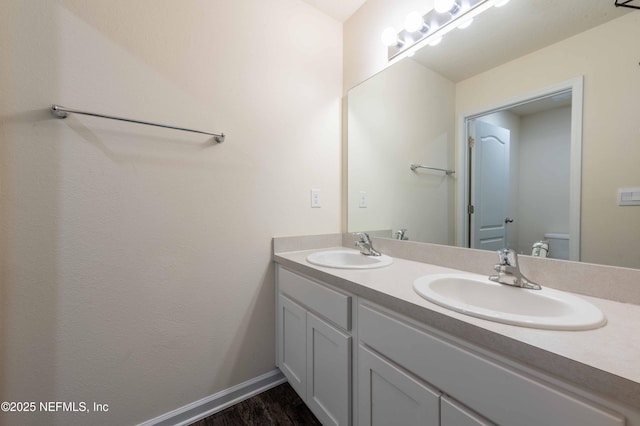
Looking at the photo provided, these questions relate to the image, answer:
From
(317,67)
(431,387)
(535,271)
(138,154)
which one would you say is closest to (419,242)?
(535,271)

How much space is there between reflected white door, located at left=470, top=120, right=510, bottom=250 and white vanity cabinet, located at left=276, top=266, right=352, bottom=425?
2.17 ft

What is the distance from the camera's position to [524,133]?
99 cm

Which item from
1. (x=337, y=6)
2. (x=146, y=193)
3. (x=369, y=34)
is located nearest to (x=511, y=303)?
(x=146, y=193)

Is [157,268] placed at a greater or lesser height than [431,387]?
greater

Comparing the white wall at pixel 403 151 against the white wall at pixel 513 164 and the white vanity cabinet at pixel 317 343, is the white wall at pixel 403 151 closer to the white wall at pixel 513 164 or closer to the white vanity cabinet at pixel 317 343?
the white wall at pixel 513 164

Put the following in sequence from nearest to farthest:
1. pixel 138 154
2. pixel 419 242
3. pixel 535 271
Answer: pixel 535 271 → pixel 138 154 → pixel 419 242

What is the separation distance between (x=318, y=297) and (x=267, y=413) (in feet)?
2.38

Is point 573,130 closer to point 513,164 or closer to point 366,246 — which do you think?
point 513,164

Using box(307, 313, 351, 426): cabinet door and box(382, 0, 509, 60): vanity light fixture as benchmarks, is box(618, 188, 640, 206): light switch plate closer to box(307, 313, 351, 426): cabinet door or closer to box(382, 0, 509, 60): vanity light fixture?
box(382, 0, 509, 60): vanity light fixture

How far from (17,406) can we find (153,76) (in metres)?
1.42

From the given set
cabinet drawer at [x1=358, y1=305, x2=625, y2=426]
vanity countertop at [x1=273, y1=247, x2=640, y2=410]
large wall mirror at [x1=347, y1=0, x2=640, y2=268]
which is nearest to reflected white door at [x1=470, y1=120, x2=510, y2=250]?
large wall mirror at [x1=347, y1=0, x2=640, y2=268]

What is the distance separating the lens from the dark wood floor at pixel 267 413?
125 centimetres

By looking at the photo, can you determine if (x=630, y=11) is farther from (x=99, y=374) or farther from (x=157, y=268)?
(x=99, y=374)

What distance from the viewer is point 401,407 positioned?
0.78 metres
